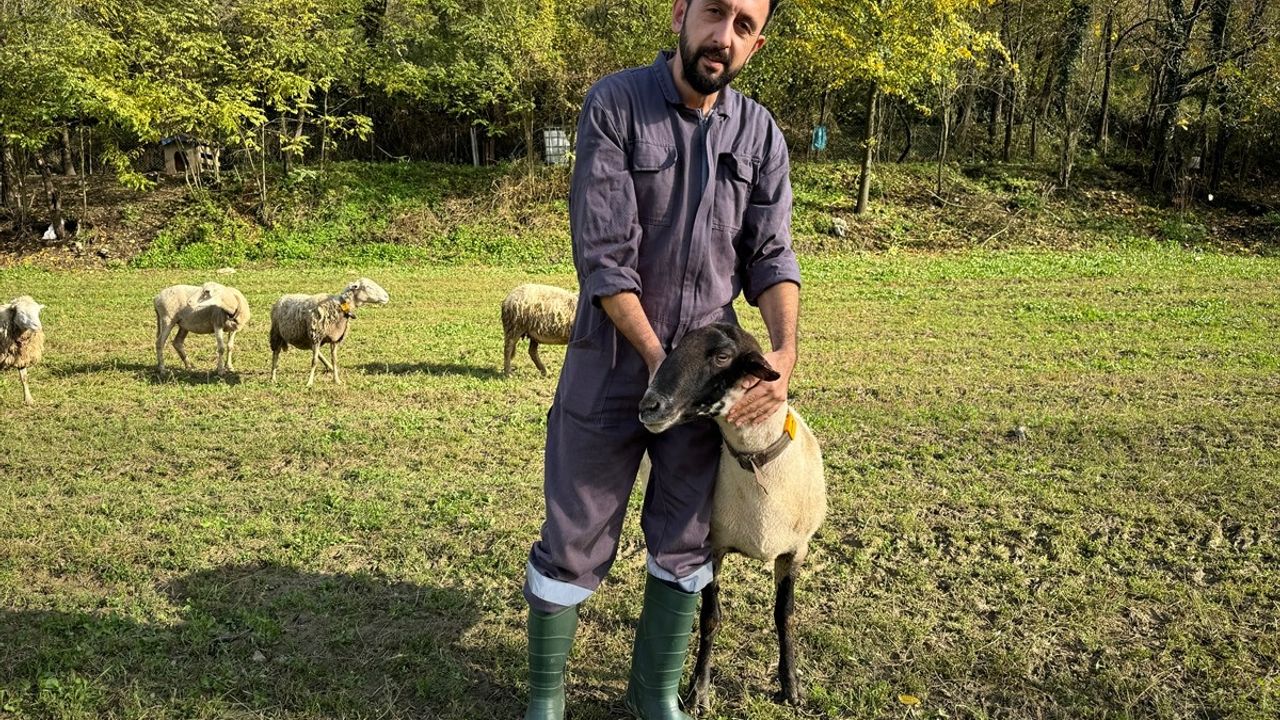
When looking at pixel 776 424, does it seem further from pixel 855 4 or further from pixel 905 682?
pixel 855 4

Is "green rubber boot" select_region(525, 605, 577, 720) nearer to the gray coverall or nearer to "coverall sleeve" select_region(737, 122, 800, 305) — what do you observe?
the gray coverall

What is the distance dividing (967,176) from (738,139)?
2231 cm

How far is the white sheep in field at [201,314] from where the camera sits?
1003 centimetres

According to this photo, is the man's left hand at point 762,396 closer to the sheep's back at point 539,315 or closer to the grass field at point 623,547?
the grass field at point 623,547

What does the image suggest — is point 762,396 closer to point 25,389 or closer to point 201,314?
point 25,389

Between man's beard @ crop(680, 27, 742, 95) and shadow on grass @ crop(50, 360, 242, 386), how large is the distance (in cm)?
817

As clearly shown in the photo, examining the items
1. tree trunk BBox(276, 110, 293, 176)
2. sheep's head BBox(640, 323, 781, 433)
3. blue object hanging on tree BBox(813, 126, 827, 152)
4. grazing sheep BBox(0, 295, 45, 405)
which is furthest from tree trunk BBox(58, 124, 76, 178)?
sheep's head BBox(640, 323, 781, 433)

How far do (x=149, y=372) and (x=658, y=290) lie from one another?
9.00 m

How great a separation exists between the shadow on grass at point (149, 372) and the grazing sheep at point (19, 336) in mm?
1017

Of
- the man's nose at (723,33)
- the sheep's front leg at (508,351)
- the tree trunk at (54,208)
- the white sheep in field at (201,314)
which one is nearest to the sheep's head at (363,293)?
the white sheep in field at (201,314)

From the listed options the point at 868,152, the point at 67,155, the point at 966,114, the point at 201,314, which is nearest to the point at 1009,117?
the point at 966,114

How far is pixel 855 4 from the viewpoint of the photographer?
19125 mm

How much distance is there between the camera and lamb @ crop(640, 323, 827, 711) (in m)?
2.71

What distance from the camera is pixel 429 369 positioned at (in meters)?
9.95
